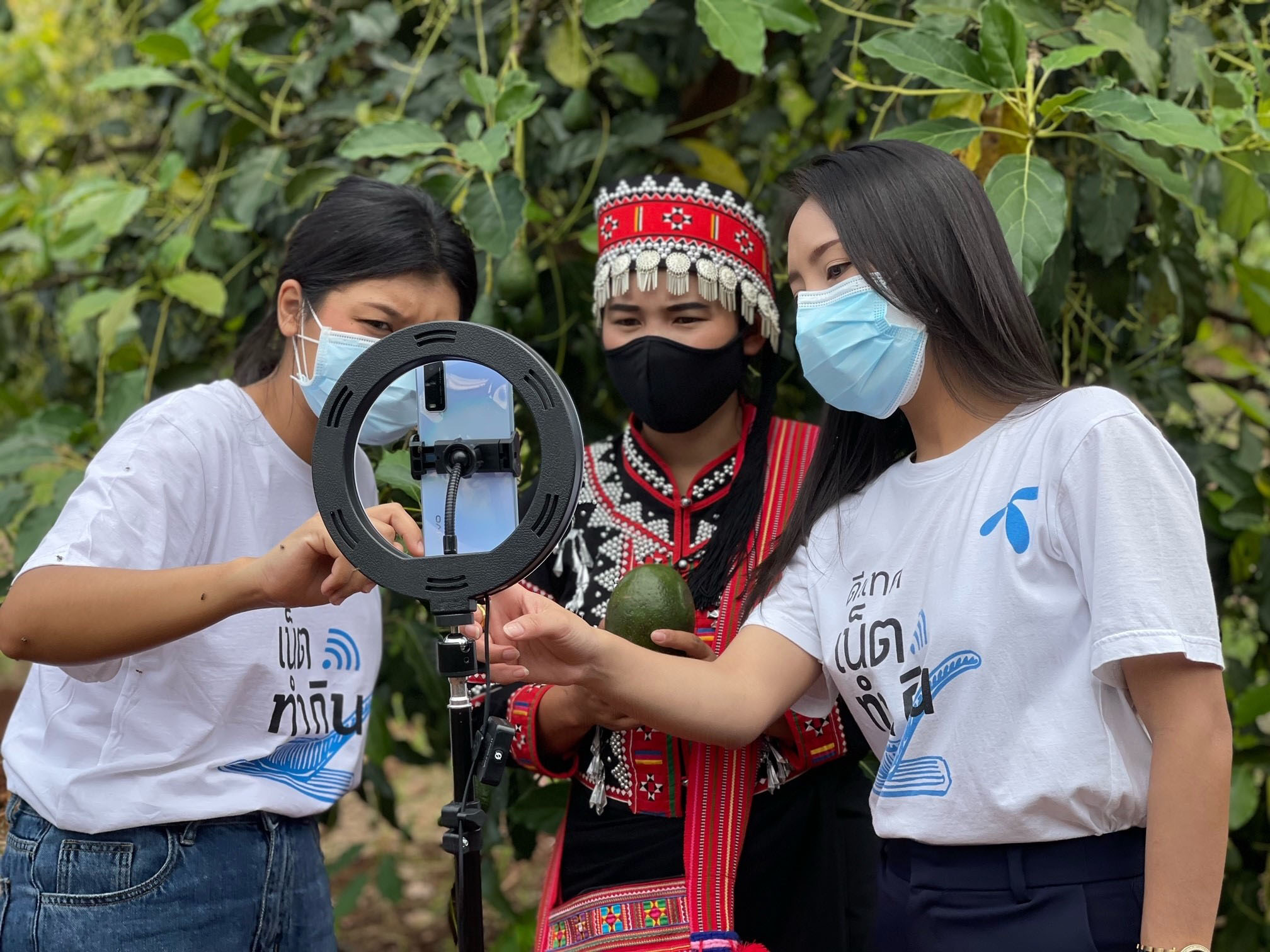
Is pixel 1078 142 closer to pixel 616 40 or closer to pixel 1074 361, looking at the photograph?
pixel 1074 361

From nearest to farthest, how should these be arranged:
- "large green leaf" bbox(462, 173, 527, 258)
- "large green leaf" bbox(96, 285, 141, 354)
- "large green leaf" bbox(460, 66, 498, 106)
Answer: "large green leaf" bbox(462, 173, 527, 258) < "large green leaf" bbox(460, 66, 498, 106) < "large green leaf" bbox(96, 285, 141, 354)

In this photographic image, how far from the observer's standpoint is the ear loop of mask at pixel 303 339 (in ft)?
6.28

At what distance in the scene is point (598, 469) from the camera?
221 cm

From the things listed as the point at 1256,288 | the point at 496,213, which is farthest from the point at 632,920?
the point at 1256,288

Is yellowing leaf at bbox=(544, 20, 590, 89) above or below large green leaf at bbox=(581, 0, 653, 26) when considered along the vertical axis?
above

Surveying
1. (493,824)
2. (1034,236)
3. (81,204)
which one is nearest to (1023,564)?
(1034,236)

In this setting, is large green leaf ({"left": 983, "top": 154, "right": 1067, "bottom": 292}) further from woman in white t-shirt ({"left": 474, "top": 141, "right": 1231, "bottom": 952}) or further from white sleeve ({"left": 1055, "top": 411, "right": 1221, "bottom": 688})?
white sleeve ({"left": 1055, "top": 411, "right": 1221, "bottom": 688})

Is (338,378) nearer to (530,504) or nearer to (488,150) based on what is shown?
(530,504)

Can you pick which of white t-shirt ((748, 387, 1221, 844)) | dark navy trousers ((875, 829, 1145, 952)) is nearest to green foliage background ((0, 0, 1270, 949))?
white t-shirt ((748, 387, 1221, 844))

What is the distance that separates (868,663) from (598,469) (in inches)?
27.9

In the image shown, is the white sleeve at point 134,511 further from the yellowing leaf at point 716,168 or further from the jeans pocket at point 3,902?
the yellowing leaf at point 716,168

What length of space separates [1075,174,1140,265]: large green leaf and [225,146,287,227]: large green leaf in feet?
5.88

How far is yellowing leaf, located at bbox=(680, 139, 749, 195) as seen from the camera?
9.37 ft

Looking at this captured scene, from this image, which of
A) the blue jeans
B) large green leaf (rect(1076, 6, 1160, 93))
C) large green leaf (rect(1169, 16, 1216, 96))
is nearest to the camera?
the blue jeans
